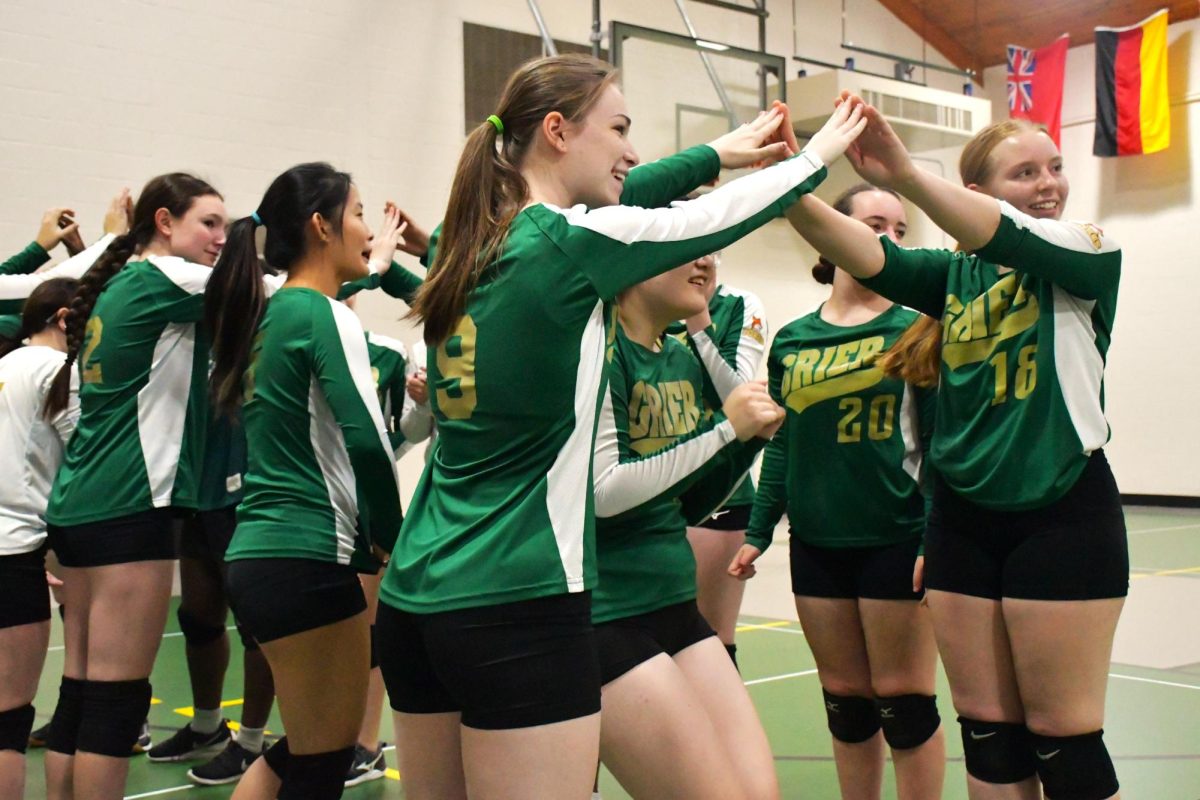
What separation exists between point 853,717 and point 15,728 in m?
2.29

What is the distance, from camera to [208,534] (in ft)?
13.7

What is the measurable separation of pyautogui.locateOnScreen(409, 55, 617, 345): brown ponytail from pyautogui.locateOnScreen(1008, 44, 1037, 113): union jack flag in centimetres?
1286

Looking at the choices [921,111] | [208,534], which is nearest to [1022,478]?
[208,534]

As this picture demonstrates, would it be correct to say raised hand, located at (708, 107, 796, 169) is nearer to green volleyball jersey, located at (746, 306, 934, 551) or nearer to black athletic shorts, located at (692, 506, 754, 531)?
green volleyball jersey, located at (746, 306, 934, 551)

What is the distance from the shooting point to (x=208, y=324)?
2955 millimetres

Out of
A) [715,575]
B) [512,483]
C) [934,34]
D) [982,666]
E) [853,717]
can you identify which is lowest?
[853,717]

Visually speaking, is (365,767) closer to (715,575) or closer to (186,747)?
(186,747)

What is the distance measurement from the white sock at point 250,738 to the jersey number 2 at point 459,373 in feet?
9.08

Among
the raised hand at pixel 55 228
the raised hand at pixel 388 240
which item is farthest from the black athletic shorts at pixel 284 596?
the raised hand at pixel 55 228

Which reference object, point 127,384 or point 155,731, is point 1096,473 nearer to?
point 127,384

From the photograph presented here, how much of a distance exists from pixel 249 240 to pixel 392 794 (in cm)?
196

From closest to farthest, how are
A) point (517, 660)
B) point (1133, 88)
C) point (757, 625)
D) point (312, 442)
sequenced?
point (517, 660)
point (312, 442)
point (757, 625)
point (1133, 88)

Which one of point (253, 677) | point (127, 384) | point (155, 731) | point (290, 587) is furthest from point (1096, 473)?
point (155, 731)

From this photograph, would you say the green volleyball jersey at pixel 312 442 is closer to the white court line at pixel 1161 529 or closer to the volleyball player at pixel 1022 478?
the volleyball player at pixel 1022 478
